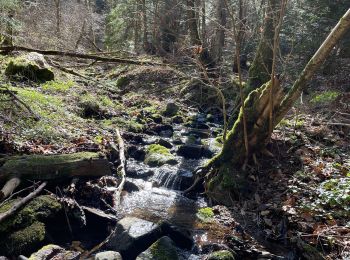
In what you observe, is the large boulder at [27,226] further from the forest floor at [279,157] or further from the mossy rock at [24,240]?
the forest floor at [279,157]

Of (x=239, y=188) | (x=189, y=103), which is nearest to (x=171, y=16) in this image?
(x=189, y=103)

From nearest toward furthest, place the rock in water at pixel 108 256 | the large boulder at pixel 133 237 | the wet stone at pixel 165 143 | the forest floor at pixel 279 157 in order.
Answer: the rock in water at pixel 108 256 → the large boulder at pixel 133 237 → the forest floor at pixel 279 157 → the wet stone at pixel 165 143

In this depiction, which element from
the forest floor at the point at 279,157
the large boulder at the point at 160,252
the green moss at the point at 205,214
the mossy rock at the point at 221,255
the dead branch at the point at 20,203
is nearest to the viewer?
the dead branch at the point at 20,203

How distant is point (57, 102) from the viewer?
38.0 ft

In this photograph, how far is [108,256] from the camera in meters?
5.58

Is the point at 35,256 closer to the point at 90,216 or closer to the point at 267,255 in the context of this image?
the point at 90,216

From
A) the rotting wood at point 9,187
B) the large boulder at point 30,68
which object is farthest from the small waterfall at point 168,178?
the large boulder at point 30,68

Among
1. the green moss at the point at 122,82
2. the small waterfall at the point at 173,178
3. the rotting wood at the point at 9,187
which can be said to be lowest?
the small waterfall at the point at 173,178

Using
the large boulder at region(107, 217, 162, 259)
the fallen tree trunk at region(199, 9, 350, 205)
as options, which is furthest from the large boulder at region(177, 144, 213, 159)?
the large boulder at region(107, 217, 162, 259)

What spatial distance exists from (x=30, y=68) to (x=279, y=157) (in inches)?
A: 373

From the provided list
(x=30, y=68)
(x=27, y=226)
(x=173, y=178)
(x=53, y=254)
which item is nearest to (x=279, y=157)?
(x=173, y=178)

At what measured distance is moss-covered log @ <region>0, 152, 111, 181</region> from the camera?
627 centimetres

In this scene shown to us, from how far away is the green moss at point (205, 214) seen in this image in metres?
7.60

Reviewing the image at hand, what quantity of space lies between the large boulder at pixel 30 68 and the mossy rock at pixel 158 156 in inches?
211
